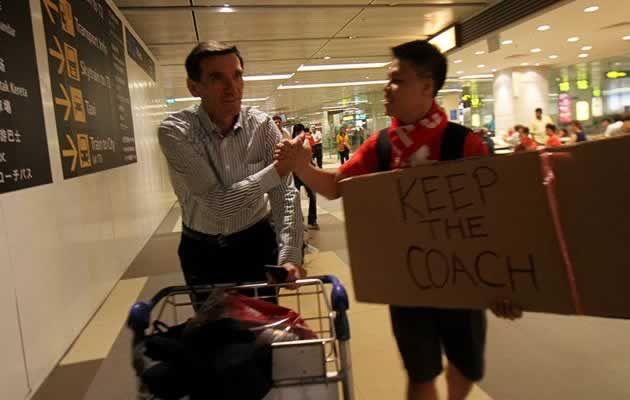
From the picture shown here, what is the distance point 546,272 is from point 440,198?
0.30m

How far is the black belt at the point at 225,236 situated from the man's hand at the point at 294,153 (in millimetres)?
318

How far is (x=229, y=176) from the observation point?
5.42 feet

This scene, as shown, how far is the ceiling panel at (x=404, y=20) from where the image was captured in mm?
7539

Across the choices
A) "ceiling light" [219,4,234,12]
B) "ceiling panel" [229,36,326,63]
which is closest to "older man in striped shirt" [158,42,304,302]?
"ceiling light" [219,4,234,12]

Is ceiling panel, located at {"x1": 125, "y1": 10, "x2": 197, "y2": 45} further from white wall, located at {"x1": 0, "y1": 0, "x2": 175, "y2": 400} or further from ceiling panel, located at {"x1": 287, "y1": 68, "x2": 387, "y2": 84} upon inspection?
ceiling panel, located at {"x1": 287, "y1": 68, "x2": 387, "y2": 84}

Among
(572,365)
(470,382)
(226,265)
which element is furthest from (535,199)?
(572,365)

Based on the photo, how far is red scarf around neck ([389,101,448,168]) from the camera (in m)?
1.49

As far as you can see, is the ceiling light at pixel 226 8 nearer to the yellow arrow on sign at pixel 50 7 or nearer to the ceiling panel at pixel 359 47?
the ceiling panel at pixel 359 47

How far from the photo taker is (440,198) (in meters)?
1.16

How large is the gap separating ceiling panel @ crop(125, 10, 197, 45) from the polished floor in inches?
187

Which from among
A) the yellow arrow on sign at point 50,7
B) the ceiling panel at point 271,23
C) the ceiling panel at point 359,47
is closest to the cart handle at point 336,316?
the yellow arrow on sign at point 50,7

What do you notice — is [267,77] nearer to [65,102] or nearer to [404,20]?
[404,20]

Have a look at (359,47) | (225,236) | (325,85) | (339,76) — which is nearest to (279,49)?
(359,47)

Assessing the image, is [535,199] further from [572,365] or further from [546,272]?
[572,365]
